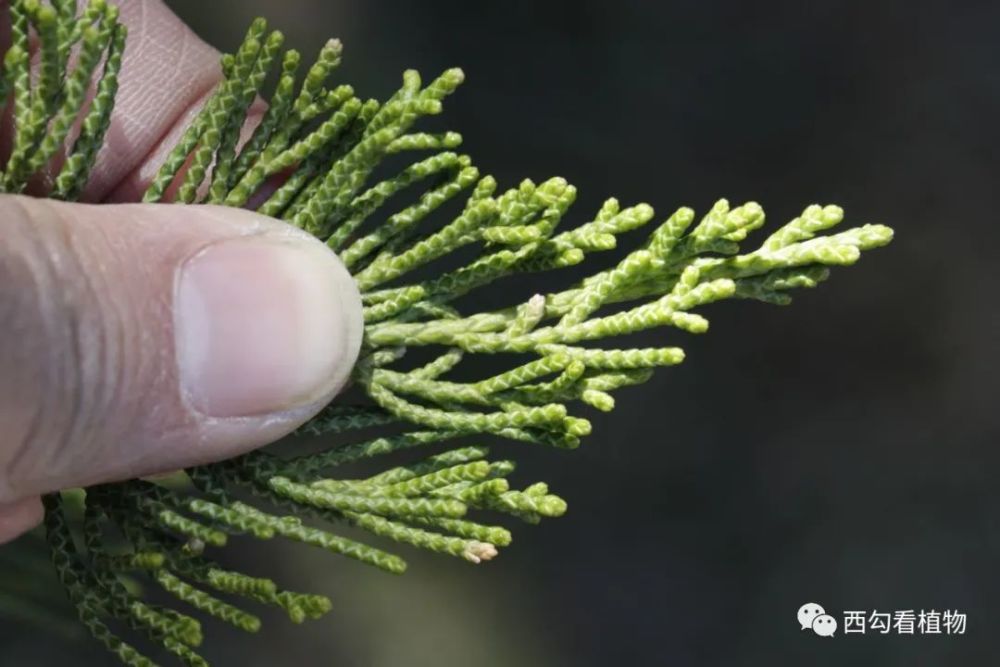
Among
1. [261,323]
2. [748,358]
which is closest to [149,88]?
[261,323]

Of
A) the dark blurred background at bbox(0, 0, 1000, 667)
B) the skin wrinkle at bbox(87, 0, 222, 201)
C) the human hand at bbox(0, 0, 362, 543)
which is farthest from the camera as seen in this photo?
the dark blurred background at bbox(0, 0, 1000, 667)

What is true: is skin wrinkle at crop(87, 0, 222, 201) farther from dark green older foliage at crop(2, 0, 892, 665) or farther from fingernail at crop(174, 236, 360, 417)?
fingernail at crop(174, 236, 360, 417)

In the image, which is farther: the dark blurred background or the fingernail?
the dark blurred background

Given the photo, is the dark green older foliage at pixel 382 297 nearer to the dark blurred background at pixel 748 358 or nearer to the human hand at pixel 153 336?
the human hand at pixel 153 336

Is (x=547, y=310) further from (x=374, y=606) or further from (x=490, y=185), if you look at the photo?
(x=374, y=606)

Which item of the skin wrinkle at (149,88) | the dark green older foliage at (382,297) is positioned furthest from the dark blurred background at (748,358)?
the dark green older foliage at (382,297)

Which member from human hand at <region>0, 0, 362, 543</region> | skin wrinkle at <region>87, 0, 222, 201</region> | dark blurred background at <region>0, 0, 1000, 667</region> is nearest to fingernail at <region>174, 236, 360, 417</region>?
human hand at <region>0, 0, 362, 543</region>

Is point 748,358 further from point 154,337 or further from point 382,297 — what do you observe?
point 154,337
